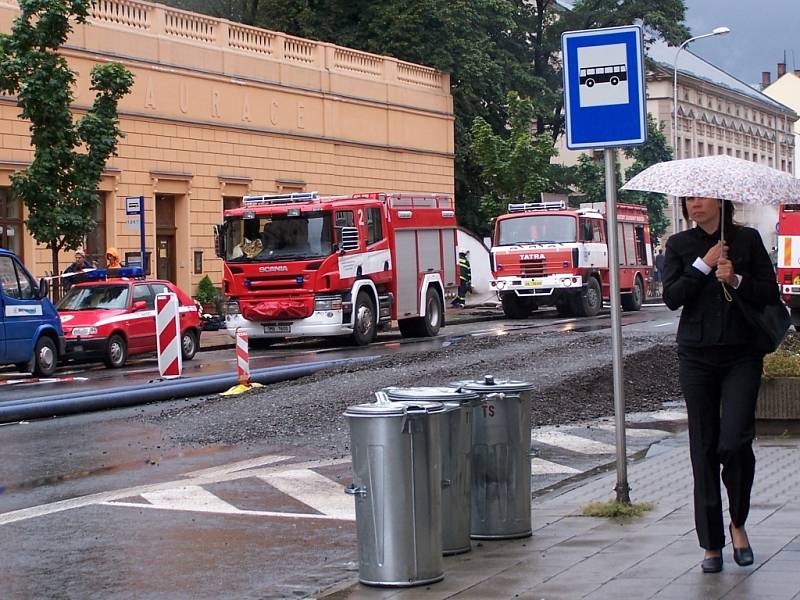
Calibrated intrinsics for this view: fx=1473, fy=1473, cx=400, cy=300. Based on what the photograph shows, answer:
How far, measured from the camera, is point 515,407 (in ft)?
26.9

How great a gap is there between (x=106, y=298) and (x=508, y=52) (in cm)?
Answer: 3686

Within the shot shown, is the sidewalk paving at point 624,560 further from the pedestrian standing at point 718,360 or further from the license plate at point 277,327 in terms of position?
the license plate at point 277,327

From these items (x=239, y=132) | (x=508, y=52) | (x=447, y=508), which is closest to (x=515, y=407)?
(x=447, y=508)

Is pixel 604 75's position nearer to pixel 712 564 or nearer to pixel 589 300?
pixel 712 564

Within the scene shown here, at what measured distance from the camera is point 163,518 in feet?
31.4

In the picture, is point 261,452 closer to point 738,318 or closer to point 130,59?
point 738,318

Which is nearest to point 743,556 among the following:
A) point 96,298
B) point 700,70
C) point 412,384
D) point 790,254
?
point 412,384

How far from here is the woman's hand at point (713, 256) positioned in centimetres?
712

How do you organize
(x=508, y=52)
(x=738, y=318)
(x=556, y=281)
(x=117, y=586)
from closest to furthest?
(x=738, y=318)
(x=117, y=586)
(x=556, y=281)
(x=508, y=52)

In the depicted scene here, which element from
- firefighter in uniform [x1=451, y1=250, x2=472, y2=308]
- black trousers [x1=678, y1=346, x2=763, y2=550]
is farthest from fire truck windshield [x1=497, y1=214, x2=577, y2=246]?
black trousers [x1=678, y1=346, x2=763, y2=550]

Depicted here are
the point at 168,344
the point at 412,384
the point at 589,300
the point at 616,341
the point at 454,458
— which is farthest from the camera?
the point at 589,300

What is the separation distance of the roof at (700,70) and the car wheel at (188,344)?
191ft

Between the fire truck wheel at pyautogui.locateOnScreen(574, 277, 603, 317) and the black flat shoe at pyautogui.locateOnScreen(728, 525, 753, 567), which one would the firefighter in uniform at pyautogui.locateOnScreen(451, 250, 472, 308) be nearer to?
the fire truck wheel at pyautogui.locateOnScreen(574, 277, 603, 317)

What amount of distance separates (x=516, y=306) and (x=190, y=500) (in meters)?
30.8
